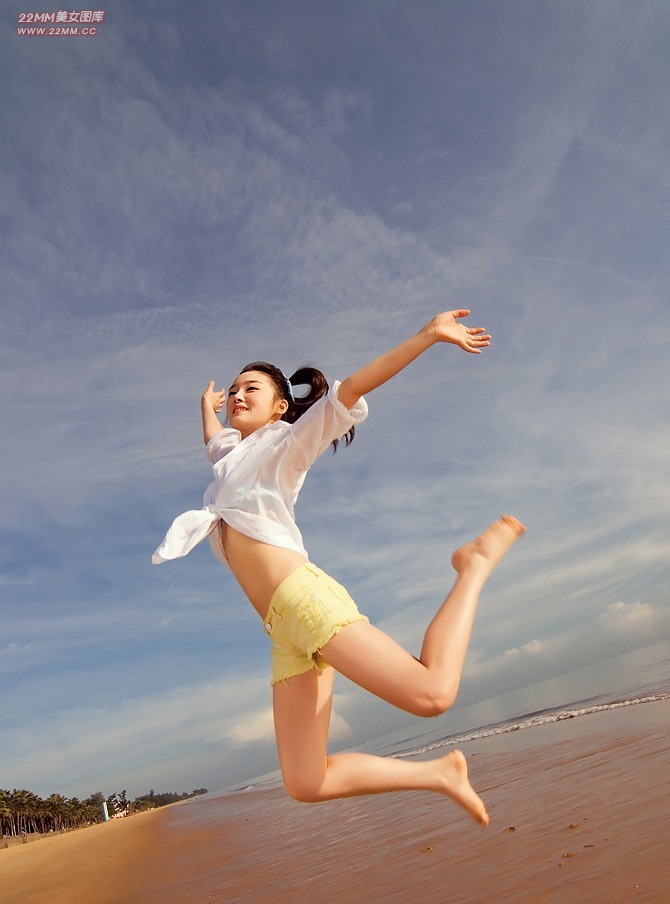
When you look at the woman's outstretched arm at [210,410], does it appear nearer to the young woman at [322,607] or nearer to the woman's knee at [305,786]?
the young woman at [322,607]

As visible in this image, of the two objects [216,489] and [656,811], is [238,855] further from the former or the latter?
[216,489]

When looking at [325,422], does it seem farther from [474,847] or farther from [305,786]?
[474,847]

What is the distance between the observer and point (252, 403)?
3.51 m

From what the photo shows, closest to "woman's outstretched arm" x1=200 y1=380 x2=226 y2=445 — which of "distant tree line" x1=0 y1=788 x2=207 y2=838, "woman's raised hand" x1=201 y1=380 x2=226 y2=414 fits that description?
"woman's raised hand" x1=201 y1=380 x2=226 y2=414

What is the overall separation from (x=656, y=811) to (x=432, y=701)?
1.71m

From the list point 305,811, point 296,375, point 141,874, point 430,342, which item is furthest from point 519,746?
point 430,342

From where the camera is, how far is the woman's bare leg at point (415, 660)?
242 cm

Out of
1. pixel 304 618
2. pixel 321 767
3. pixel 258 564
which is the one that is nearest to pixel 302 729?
pixel 321 767

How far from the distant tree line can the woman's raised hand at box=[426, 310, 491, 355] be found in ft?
177

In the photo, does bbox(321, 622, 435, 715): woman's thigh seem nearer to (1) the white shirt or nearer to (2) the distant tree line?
(1) the white shirt

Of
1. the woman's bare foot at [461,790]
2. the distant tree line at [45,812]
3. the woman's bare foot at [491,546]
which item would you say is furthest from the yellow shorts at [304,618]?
the distant tree line at [45,812]

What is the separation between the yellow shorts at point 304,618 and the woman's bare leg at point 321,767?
66 millimetres

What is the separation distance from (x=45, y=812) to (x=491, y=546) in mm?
71440

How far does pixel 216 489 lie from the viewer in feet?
10.2
